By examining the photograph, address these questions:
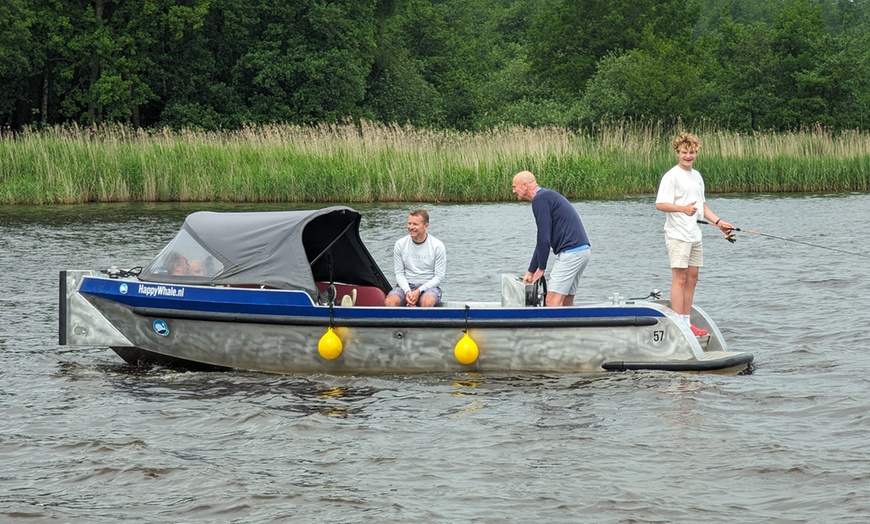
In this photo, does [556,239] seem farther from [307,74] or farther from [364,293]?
[307,74]

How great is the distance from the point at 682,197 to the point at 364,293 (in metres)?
3.30

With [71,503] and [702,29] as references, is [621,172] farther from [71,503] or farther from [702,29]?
[702,29]

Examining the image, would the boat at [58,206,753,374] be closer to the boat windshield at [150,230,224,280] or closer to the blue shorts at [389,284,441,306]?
the boat windshield at [150,230,224,280]

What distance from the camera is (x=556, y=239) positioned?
35.8 feet

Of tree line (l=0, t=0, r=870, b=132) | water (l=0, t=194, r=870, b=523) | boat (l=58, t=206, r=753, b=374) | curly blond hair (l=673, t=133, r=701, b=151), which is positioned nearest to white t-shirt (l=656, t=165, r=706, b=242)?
curly blond hair (l=673, t=133, r=701, b=151)

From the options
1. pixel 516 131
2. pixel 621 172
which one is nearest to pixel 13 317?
pixel 516 131

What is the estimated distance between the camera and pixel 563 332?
1037 cm

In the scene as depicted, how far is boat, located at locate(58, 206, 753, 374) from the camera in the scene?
33.8 feet

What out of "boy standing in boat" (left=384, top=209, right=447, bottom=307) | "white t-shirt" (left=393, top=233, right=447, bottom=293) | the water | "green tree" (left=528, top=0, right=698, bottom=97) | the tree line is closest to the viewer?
the water

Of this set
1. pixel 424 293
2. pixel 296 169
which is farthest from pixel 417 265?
pixel 296 169

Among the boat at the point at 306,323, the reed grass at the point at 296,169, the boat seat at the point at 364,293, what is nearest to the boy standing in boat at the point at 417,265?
the boat at the point at 306,323

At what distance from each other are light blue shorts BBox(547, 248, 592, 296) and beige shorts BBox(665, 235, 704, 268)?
74 centimetres

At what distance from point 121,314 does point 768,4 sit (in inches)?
4120

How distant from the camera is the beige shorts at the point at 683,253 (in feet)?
34.5
